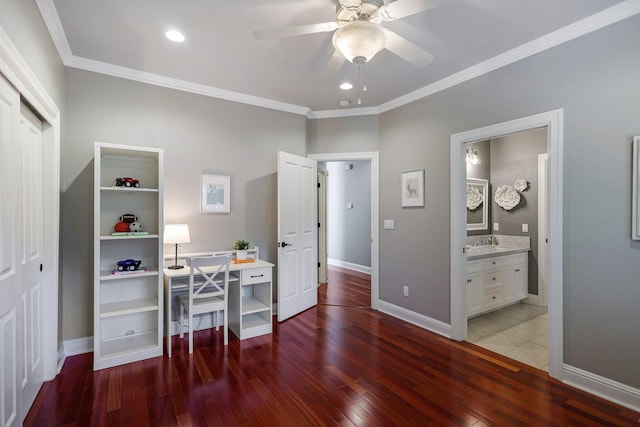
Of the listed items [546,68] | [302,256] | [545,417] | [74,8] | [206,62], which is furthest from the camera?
[302,256]

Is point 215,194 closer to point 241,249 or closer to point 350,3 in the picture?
point 241,249

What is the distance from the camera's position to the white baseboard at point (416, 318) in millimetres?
3328

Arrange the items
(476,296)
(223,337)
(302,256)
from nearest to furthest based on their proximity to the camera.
Answer: (223,337), (476,296), (302,256)

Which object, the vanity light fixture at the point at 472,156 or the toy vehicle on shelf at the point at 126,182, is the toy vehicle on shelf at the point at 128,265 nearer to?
the toy vehicle on shelf at the point at 126,182

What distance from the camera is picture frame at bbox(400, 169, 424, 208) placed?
359 cm

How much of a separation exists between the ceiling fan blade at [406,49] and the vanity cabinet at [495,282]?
2.49 metres

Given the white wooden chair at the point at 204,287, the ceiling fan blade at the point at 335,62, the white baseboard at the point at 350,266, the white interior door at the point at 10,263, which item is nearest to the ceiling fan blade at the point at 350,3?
the ceiling fan blade at the point at 335,62

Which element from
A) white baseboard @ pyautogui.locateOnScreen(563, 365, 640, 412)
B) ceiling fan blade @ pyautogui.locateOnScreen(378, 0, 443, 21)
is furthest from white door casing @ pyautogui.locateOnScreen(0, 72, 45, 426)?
white baseboard @ pyautogui.locateOnScreen(563, 365, 640, 412)

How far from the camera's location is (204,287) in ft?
10.0

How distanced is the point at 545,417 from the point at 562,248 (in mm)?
1218

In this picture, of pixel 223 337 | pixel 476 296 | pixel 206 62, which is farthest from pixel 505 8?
pixel 223 337

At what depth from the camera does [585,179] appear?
2309 millimetres

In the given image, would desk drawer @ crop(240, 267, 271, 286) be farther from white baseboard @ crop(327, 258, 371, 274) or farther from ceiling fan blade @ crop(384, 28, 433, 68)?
white baseboard @ crop(327, 258, 371, 274)

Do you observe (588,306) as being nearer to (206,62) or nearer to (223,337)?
(223,337)
